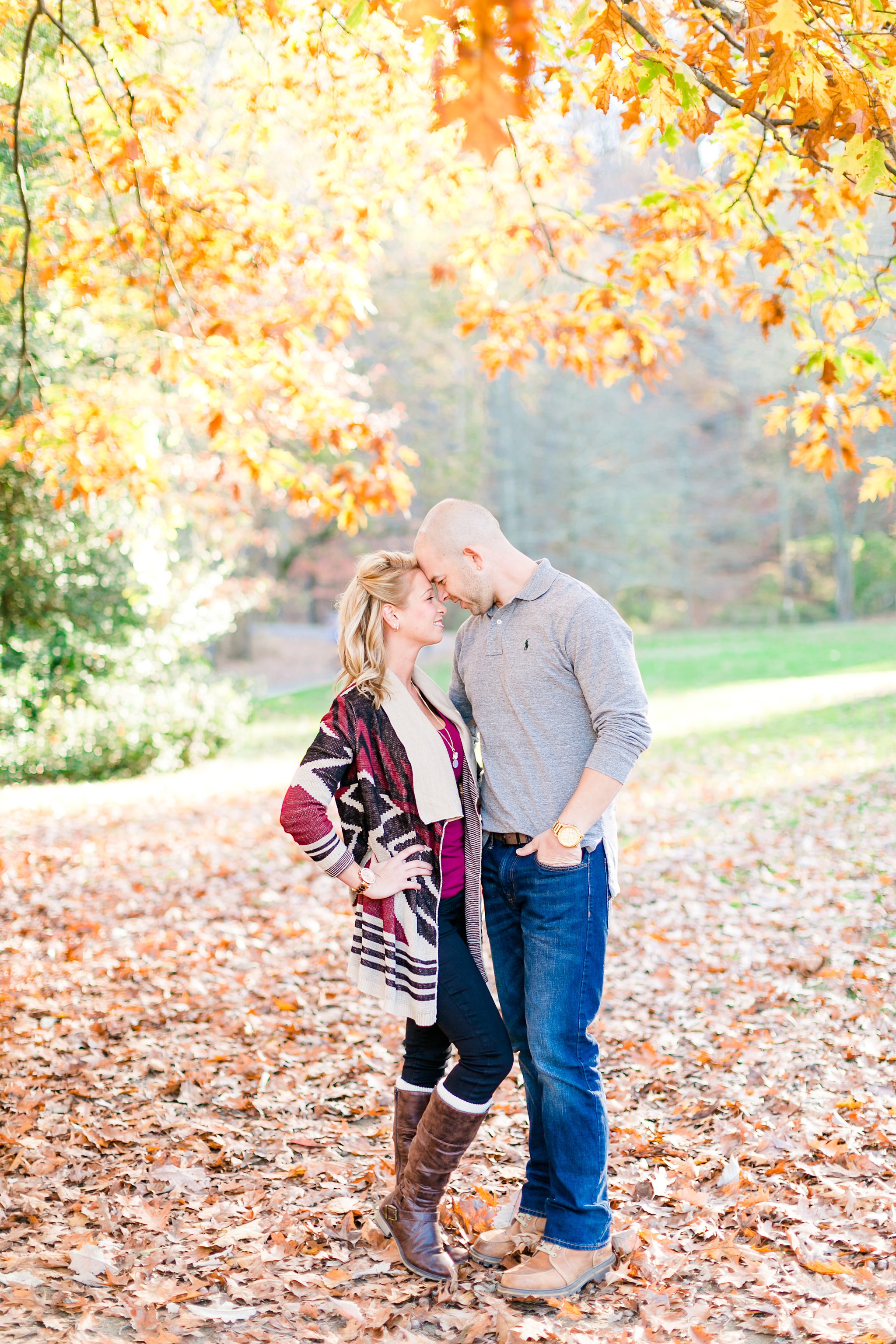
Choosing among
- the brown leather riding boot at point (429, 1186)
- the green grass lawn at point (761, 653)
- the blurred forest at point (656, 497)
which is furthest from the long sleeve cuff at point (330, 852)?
Answer: the blurred forest at point (656, 497)

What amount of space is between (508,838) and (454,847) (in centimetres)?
16

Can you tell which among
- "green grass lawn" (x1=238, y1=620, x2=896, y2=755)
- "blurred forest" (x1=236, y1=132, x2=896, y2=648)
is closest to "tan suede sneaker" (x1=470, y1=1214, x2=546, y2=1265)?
"green grass lawn" (x1=238, y1=620, x2=896, y2=755)

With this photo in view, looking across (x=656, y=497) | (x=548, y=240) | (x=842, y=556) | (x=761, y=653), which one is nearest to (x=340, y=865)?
(x=548, y=240)

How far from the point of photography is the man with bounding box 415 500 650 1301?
3.01 m

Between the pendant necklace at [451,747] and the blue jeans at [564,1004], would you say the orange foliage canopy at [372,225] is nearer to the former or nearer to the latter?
the pendant necklace at [451,747]

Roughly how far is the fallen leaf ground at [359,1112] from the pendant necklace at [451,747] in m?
1.48

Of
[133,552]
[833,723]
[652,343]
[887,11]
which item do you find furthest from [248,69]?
[833,723]

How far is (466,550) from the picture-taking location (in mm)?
3078

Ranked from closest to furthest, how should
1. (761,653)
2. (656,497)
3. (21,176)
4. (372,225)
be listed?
(21,176) < (372,225) < (761,653) < (656,497)

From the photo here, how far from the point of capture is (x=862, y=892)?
7.09m

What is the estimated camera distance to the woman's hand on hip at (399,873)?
9.93ft

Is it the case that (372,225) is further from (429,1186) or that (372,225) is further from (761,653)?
(761,653)

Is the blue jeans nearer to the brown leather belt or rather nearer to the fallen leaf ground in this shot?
the brown leather belt

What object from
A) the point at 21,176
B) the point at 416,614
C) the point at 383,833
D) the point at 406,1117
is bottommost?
the point at 406,1117
